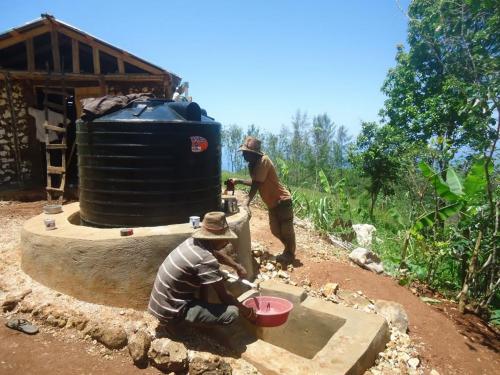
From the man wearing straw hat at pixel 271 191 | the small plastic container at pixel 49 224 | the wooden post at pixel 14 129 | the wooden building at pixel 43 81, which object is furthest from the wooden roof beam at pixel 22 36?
the man wearing straw hat at pixel 271 191

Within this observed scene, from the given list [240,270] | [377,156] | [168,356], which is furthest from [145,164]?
[377,156]

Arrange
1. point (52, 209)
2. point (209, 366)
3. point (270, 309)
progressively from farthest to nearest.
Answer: point (52, 209) < point (270, 309) < point (209, 366)

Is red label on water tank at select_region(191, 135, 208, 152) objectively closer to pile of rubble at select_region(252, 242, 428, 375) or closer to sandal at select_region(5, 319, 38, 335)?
pile of rubble at select_region(252, 242, 428, 375)

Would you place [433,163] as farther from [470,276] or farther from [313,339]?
[313,339]

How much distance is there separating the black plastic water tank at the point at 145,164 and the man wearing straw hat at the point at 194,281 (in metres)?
1.11

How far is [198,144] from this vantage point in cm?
455

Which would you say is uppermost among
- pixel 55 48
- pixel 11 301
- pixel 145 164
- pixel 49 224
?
pixel 55 48

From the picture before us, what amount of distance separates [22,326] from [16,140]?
702cm

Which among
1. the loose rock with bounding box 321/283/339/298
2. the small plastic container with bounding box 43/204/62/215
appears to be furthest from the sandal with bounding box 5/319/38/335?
the loose rock with bounding box 321/283/339/298

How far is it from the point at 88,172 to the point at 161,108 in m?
1.24

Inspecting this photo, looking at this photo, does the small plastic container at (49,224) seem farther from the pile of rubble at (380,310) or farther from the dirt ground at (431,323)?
the dirt ground at (431,323)

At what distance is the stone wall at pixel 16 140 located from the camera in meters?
8.94

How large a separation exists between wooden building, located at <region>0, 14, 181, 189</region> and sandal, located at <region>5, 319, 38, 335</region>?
6.46m

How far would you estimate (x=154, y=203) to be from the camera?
4.42 meters
